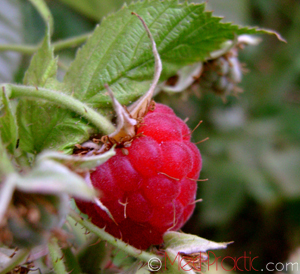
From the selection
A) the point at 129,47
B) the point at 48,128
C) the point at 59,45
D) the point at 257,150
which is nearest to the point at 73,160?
the point at 48,128

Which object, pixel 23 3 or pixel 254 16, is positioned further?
pixel 254 16

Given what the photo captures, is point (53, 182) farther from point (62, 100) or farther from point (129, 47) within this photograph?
point (129, 47)

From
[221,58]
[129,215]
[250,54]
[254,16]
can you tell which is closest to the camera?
[129,215]

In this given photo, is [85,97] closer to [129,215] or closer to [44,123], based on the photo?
[44,123]

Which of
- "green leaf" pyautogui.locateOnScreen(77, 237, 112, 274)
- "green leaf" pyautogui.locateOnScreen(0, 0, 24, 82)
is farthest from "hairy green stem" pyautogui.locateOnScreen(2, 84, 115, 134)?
"green leaf" pyautogui.locateOnScreen(0, 0, 24, 82)

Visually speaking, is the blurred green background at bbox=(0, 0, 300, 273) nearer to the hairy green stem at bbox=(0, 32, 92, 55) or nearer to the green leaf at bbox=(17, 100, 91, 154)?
the hairy green stem at bbox=(0, 32, 92, 55)

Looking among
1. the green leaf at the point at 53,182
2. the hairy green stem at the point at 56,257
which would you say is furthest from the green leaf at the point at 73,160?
the hairy green stem at the point at 56,257

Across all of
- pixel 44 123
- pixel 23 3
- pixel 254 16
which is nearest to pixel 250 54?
pixel 254 16
